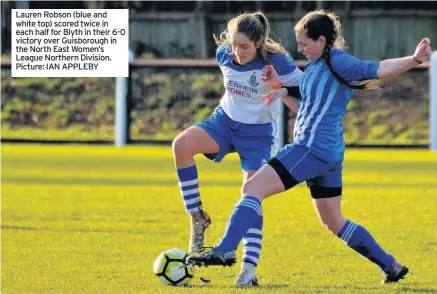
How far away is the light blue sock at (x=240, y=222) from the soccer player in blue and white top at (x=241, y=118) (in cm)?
56

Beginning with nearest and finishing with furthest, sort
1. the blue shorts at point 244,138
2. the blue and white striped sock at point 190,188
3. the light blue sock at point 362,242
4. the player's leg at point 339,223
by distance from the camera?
the player's leg at point 339,223 → the light blue sock at point 362,242 → the blue shorts at point 244,138 → the blue and white striped sock at point 190,188

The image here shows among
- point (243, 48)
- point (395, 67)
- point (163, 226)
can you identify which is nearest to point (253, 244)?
point (243, 48)

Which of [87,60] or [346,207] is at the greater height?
[87,60]

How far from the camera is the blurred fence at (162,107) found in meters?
23.5

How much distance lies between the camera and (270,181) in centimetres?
730

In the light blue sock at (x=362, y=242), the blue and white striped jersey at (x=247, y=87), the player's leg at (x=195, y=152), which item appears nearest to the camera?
the light blue sock at (x=362, y=242)

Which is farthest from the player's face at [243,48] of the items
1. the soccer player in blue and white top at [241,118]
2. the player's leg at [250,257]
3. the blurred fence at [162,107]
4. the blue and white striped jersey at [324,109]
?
the blurred fence at [162,107]

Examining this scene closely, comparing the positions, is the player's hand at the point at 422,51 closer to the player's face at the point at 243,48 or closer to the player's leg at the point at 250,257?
the player's face at the point at 243,48

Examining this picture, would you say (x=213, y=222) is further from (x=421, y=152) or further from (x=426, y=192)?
(x=421, y=152)

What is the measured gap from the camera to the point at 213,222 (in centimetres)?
1151

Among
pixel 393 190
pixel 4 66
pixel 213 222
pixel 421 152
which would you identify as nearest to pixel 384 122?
pixel 421 152

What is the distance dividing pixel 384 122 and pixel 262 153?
15.7 m

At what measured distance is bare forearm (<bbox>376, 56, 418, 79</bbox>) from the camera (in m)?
7.00

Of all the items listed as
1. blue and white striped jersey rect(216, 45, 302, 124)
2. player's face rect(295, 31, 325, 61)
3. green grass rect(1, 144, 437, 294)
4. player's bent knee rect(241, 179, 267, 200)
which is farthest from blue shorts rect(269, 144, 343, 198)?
blue and white striped jersey rect(216, 45, 302, 124)
